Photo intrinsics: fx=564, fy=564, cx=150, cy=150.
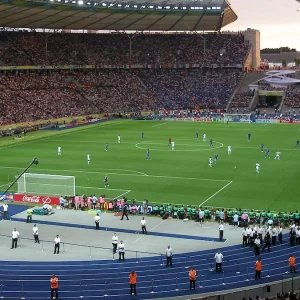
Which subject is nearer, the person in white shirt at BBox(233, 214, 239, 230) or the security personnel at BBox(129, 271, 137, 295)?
A: the security personnel at BBox(129, 271, 137, 295)

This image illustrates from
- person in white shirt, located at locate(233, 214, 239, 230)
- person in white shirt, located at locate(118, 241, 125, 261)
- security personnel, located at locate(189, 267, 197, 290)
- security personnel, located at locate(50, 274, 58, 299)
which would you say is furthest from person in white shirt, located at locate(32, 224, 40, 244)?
person in white shirt, located at locate(233, 214, 239, 230)

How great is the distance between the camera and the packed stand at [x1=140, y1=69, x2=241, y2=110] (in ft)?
310

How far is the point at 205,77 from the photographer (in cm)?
10100

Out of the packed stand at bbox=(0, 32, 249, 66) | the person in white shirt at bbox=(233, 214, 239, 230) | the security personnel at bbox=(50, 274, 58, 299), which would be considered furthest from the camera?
the packed stand at bbox=(0, 32, 249, 66)

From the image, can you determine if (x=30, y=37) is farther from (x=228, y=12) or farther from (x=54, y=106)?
(x=228, y=12)

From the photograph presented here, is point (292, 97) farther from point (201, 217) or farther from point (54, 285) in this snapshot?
point (54, 285)

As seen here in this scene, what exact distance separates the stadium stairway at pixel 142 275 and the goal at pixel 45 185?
12710 mm

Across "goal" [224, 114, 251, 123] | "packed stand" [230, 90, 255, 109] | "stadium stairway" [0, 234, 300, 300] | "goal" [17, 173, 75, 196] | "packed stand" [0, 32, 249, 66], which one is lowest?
"stadium stairway" [0, 234, 300, 300]

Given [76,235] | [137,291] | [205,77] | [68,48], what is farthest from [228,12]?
[137,291]

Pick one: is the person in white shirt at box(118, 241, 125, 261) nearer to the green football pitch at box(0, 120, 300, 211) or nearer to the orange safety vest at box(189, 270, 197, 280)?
the orange safety vest at box(189, 270, 197, 280)

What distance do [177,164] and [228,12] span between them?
2059 inches

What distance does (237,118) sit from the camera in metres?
82.9

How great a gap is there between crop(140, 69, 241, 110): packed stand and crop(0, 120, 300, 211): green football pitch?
21034mm

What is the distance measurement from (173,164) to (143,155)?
5.47 metres
